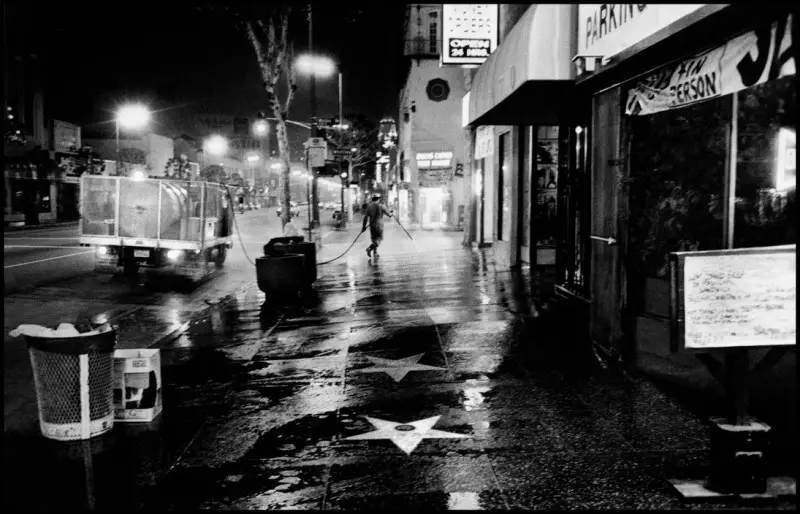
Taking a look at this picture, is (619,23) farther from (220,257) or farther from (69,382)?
(220,257)

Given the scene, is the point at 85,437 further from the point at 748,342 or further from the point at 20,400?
the point at 748,342

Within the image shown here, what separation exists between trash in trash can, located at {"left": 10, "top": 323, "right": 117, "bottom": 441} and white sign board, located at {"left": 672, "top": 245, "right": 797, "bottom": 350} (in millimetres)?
4600

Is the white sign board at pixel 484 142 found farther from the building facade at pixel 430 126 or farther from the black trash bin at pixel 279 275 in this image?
the building facade at pixel 430 126

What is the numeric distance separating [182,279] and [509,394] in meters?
12.6

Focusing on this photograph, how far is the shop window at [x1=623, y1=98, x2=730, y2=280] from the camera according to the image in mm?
7793

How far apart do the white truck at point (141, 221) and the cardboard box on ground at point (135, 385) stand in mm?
11221

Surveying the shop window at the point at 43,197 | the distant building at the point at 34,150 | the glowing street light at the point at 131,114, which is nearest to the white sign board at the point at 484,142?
the distant building at the point at 34,150

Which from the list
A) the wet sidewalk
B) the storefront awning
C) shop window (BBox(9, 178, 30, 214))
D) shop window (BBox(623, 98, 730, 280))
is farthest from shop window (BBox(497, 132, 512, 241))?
shop window (BBox(9, 178, 30, 214))

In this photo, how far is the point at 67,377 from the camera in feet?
18.4

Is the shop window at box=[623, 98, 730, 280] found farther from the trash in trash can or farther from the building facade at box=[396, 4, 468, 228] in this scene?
the building facade at box=[396, 4, 468, 228]

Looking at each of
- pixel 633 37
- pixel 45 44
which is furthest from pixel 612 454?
pixel 45 44

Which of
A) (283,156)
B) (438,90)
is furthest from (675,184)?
(438,90)

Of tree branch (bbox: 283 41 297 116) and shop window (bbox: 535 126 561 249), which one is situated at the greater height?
tree branch (bbox: 283 41 297 116)

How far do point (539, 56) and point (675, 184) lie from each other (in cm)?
233
